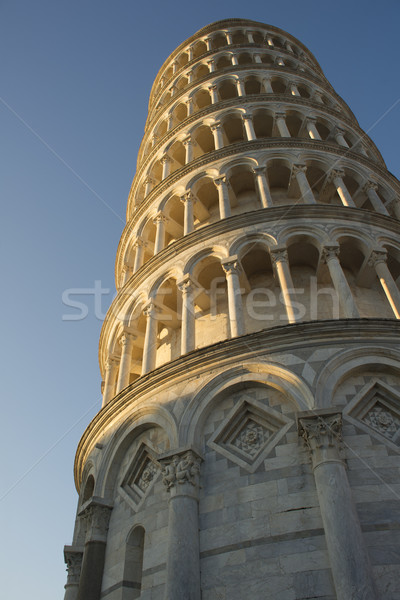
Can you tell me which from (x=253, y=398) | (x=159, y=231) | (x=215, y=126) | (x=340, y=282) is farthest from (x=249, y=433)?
(x=215, y=126)

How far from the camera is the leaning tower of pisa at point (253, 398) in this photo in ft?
26.1

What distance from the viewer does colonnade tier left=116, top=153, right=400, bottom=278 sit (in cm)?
1662

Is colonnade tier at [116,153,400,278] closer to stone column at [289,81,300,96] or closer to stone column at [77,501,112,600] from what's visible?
stone column at [289,81,300,96]

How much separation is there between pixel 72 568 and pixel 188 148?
599 inches

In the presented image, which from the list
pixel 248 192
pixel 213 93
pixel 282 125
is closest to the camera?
pixel 248 192

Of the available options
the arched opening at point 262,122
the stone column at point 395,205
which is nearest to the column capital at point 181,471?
the stone column at point 395,205

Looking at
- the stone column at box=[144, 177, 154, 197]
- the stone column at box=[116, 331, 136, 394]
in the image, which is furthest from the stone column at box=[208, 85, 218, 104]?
the stone column at box=[116, 331, 136, 394]

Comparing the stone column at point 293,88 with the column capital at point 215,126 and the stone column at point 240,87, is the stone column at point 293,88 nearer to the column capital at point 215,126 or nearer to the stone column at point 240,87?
the stone column at point 240,87

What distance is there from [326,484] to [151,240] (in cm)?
1278

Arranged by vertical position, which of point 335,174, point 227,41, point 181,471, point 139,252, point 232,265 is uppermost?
point 227,41

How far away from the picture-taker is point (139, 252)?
1812 cm

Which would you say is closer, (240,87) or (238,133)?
(238,133)

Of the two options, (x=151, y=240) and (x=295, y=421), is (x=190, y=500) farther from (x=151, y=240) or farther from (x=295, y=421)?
(x=151, y=240)

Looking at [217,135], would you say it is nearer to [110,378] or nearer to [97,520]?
[110,378]
